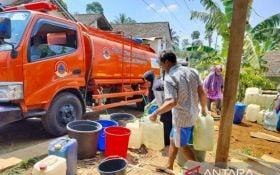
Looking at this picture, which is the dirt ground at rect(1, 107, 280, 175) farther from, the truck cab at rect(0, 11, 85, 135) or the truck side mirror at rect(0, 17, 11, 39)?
the truck side mirror at rect(0, 17, 11, 39)

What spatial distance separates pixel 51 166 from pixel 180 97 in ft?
5.70

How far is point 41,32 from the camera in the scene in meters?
5.09

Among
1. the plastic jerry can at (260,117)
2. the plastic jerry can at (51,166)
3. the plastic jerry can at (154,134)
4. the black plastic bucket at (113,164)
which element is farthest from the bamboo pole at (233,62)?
the plastic jerry can at (260,117)

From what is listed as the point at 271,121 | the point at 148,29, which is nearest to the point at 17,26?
the point at 271,121

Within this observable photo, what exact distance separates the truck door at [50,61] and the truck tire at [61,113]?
21 centimetres

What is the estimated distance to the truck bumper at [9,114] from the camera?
13.7 ft

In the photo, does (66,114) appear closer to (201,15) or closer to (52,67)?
(52,67)

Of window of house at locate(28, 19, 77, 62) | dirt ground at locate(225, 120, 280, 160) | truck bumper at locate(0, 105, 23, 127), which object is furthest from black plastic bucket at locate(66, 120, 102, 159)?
dirt ground at locate(225, 120, 280, 160)

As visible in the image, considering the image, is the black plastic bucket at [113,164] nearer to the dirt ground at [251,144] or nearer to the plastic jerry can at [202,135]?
the plastic jerry can at [202,135]

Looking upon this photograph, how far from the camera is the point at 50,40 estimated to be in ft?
18.1

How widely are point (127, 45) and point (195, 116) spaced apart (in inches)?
183

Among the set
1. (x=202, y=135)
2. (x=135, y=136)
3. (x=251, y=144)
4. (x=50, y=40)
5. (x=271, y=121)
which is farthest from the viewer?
(x=271, y=121)

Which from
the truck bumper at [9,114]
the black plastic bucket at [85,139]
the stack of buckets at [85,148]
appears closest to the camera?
the stack of buckets at [85,148]

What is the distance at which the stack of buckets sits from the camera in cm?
295
